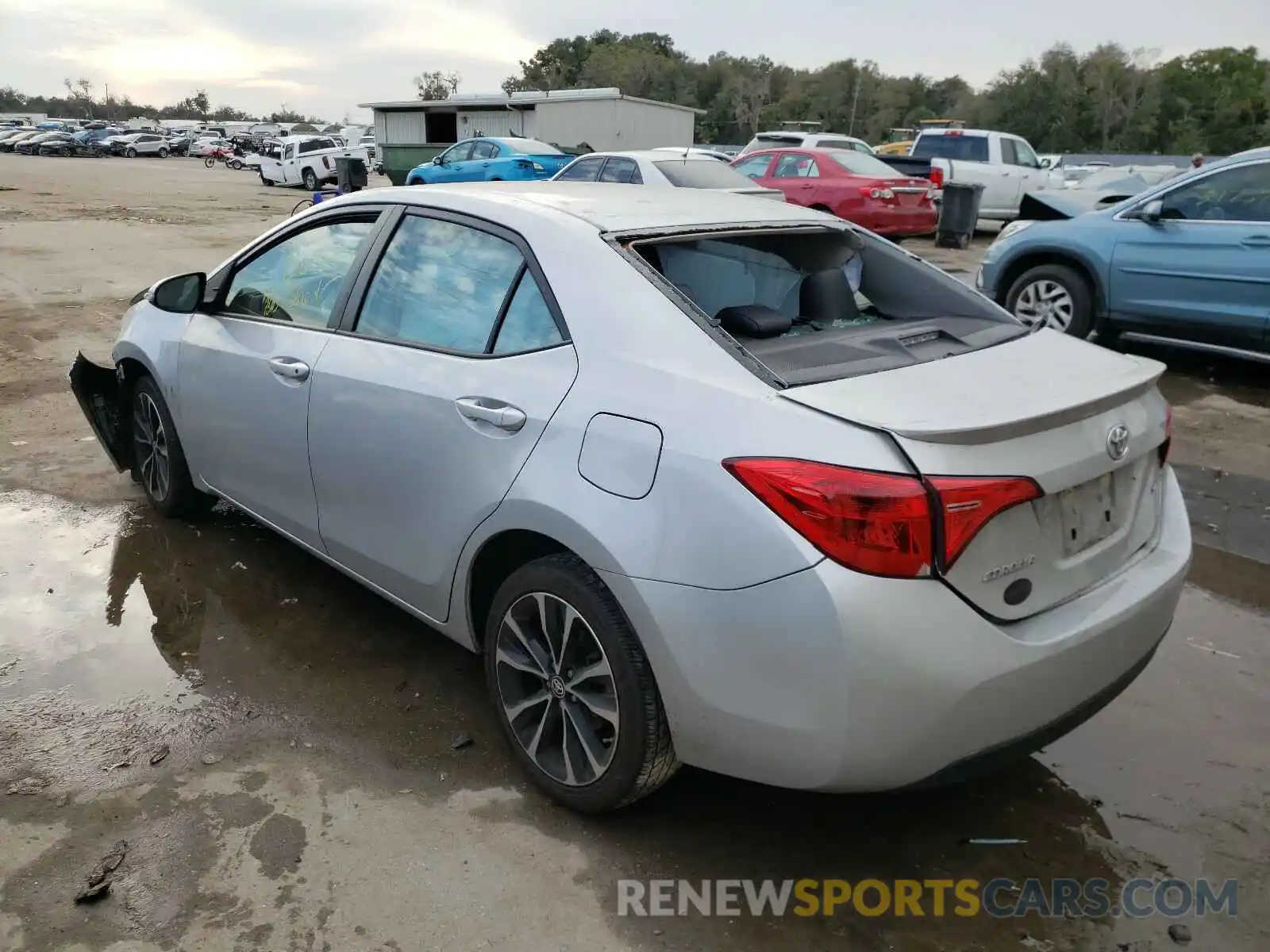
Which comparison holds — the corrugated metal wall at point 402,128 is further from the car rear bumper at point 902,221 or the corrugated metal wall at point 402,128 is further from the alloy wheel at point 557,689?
the alloy wheel at point 557,689

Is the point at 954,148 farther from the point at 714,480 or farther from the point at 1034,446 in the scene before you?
the point at 714,480

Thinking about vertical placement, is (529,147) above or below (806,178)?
above

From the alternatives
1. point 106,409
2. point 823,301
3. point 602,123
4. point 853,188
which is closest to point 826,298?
point 823,301

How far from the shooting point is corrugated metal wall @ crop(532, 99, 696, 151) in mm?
33156

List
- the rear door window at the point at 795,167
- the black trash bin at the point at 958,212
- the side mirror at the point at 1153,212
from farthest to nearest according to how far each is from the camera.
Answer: the black trash bin at the point at 958,212 < the rear door window at the point at 795,167 < the side mirror at the point at 1153,212

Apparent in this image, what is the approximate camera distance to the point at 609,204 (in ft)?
9.95

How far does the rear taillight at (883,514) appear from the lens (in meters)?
1.99

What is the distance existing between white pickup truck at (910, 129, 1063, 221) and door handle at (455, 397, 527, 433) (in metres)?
16.8

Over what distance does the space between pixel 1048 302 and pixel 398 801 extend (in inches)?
279

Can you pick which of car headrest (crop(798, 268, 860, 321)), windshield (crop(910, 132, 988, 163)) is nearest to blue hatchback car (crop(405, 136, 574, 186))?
windshield (crop(910, 132, 988, 163))

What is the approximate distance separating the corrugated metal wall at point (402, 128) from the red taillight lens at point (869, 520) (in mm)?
39289

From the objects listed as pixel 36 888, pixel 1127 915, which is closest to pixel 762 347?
pixel 1127 915

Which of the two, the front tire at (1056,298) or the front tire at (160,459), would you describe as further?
the front tire at (1056,298)

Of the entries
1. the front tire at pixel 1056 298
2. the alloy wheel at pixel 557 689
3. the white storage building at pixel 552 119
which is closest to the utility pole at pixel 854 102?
the white storage building at pixel 552 119
